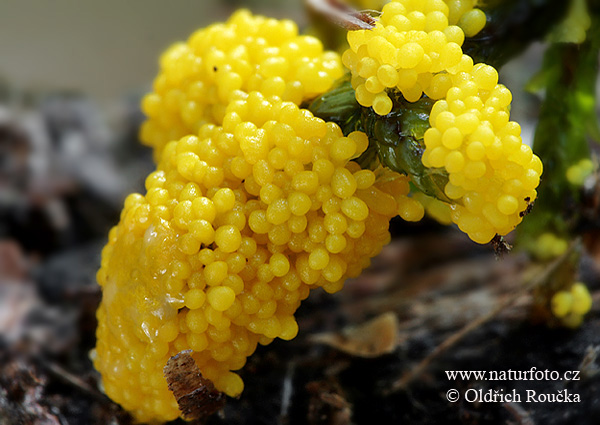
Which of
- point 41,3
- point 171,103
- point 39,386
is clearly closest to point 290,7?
point 41,3

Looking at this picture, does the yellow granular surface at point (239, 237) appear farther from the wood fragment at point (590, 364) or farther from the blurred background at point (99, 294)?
the wood fragment at point (590, 364)

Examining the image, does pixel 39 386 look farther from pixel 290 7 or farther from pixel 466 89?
pixel 290 7

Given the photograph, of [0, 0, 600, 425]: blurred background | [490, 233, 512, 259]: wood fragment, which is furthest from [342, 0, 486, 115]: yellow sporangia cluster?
[0, 0, 600, 425]: blurred background

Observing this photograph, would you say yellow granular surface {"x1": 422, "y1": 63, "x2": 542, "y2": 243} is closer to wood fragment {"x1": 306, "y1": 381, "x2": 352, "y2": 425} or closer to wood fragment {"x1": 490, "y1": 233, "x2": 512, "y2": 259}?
wood fragment {"x1": 490, "y1": 233, "x2": 512, "y2": 259}

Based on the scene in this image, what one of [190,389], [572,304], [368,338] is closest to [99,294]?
[190,389]

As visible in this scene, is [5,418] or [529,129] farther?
[529,129]

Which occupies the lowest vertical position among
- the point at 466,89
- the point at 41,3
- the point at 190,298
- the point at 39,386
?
the point at 39,386
